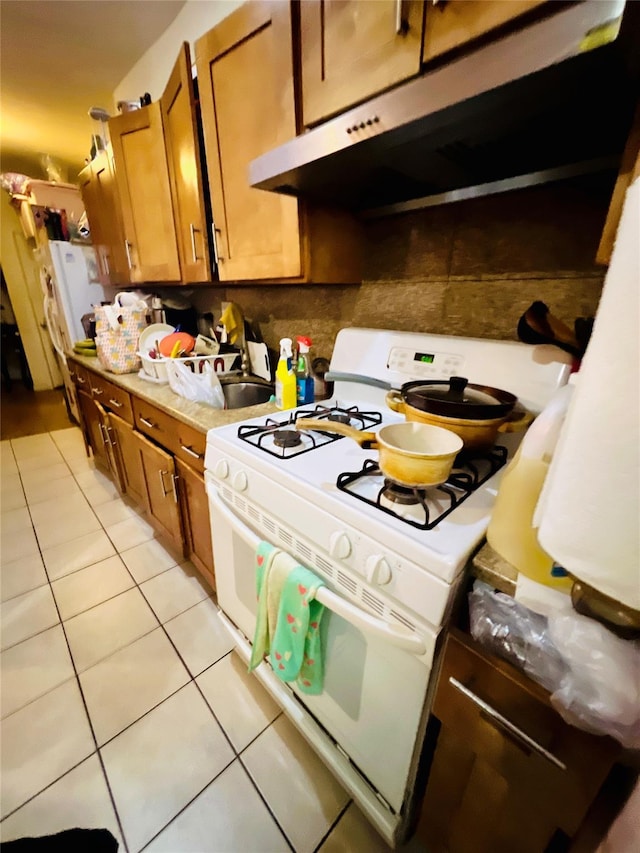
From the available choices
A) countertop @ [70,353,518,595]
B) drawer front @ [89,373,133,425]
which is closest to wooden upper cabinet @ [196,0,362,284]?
countertop @ [70,353,518,595]

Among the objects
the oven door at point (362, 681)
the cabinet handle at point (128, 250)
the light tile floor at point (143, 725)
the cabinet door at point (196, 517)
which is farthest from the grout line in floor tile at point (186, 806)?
the cabinet handle at point (128, 250)

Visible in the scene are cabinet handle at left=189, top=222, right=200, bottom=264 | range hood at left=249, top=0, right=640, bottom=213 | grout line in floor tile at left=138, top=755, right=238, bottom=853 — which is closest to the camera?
range hood at left=249, top=0, right=640, bottom=213

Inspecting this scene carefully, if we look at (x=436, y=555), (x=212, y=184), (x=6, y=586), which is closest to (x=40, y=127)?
(x=212, y=184)

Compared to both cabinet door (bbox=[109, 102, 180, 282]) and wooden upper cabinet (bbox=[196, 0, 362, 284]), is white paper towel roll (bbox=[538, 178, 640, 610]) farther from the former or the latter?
cabinet door (bbox=[109, 102, 180, 282])

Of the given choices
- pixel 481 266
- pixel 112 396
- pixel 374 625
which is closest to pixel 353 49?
pixel 481 266

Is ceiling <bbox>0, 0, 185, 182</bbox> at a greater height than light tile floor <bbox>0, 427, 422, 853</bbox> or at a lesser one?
greater

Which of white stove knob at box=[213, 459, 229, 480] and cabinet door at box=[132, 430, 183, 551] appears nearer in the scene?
white stove knob at box=[213, 459, 229, 480]

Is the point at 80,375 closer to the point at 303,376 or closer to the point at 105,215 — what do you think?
the point at 105,215

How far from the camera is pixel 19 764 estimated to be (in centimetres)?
96

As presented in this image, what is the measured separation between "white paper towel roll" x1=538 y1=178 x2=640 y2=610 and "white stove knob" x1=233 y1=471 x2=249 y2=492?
65 centimetres

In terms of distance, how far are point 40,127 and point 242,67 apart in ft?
9.34

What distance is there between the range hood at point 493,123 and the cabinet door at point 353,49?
0.07 meters

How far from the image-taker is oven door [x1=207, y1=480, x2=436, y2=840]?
604 millimetres

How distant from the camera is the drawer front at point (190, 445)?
1.15 meters
